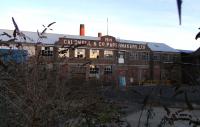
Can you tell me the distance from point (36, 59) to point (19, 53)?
1.03ft

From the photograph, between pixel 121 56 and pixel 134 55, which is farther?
pixel 134 55

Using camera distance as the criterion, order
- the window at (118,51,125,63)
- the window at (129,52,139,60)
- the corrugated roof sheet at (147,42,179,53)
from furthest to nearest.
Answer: the corrugated roof sheet at (147,42,179,53) → the window at (129,52,139,60) → the window at (118,51,125,63)

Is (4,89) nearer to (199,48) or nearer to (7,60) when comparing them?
(7,60)

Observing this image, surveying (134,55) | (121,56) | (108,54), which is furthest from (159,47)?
(108,54)

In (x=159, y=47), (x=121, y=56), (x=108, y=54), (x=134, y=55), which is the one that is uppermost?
(x=159, y=47)

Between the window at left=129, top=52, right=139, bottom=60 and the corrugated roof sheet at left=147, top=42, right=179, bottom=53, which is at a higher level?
the corrugated roof sheet at left=147, top=42, right=179, bottom=53

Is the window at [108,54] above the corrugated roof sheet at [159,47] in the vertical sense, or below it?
below

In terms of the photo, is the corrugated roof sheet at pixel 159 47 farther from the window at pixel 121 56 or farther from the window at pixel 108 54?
the window at pixel 108 54

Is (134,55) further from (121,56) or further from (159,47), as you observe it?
(159,47)

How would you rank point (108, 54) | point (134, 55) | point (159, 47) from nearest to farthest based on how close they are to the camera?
1. point (108, 54)
2. point (134, 55)
3. point (159, 47)

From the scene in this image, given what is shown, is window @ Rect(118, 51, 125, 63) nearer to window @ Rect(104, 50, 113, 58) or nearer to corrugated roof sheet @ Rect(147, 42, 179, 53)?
window @ Rect(104, 50, 113, 58)

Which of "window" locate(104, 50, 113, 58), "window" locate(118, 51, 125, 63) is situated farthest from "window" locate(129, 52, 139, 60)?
"window" locate(104, 50, 113, 58)

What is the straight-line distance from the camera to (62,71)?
17.6ft

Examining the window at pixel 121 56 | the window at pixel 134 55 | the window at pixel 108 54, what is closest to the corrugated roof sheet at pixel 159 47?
the window at pixel 134 55
